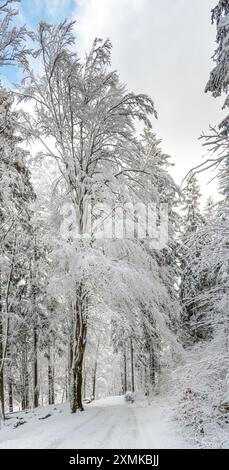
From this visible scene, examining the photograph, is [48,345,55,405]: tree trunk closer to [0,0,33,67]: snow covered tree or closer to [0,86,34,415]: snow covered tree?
[0,86,34,415]: snow covered tree

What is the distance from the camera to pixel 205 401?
753cm

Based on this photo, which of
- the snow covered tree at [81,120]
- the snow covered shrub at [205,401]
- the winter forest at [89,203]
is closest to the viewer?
the snow covered shrub at [205,401]

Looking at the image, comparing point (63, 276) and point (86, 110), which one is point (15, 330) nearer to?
point (63, 276)

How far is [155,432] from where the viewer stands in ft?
26.1

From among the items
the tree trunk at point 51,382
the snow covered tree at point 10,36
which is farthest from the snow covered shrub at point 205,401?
A: the tree trunk at point 51,382

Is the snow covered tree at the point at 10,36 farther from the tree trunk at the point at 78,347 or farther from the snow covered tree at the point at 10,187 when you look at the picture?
the tree trunk at the point at 78,347

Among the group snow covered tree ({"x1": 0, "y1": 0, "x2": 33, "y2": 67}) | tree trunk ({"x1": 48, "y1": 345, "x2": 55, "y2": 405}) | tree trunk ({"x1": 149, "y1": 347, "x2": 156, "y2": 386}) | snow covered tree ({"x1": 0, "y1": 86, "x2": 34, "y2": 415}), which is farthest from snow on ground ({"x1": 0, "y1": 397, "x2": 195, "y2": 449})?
tree trunk ({"x1": 48, "y1": 345, "x2": 55, "y2": 405})

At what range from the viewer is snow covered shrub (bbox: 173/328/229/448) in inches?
270

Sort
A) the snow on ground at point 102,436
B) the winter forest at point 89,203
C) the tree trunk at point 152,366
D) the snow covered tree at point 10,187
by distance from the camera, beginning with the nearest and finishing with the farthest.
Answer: the snow on ground at point 102,436, the winter forest at point 89,203, the snow covered tree at point 10,187, the tree trunk at point 152,366

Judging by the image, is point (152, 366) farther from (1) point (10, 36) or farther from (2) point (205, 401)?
(1) point (10, 36)

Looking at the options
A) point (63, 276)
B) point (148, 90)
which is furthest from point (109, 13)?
point (63, 276)

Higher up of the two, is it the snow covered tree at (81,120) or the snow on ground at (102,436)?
the snow covered tree at (81,120)

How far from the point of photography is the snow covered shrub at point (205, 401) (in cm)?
686
